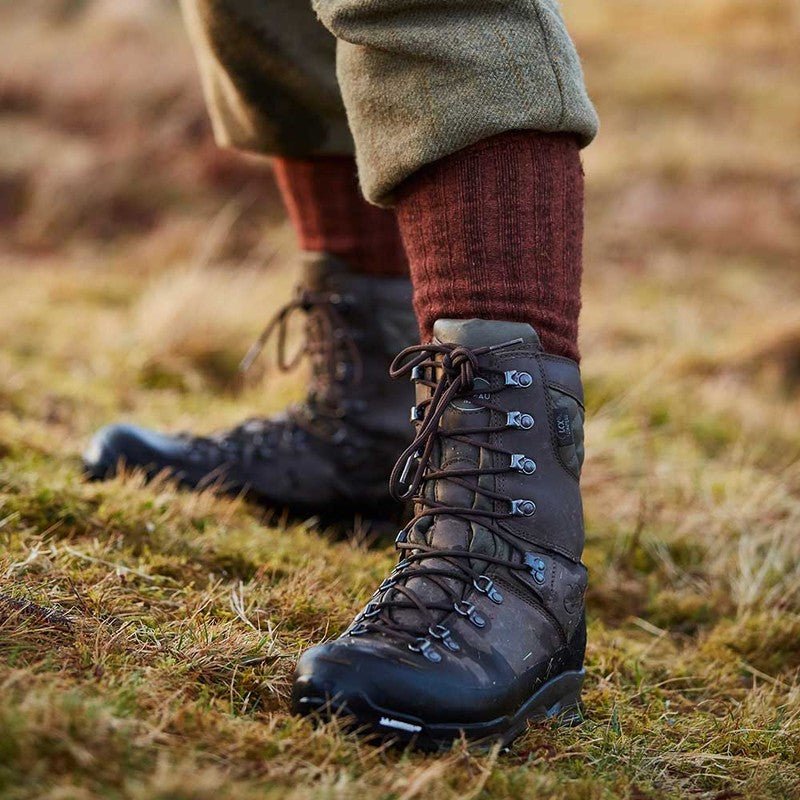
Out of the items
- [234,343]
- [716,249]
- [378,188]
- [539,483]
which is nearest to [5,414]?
[234,343]

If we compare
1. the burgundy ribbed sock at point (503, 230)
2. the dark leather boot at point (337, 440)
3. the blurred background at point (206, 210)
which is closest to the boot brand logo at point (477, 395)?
the burgundy ribbed sock at point (503, 230)

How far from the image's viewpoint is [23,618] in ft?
4.37

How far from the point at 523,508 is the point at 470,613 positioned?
0.58ft

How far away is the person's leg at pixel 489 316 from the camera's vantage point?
4.67 ft

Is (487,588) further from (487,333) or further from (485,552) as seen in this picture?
(487,333)

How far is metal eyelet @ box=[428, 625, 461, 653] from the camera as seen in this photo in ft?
4.40

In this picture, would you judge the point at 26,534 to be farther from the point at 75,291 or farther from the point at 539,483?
the point at 75,291

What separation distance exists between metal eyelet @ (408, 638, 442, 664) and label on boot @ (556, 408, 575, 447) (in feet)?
1.21

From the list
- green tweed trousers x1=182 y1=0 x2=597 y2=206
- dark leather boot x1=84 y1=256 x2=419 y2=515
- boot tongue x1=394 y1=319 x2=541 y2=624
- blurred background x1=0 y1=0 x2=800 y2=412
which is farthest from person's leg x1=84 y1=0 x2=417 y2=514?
blurred background x1=0 y1=0 x2=800 y2=412

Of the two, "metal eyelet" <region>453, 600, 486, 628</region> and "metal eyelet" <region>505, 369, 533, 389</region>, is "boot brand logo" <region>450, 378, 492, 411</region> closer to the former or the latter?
"metal eyelet" <region>505, 369, 533, 389</region>

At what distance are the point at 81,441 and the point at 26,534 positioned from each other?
92 centimetres

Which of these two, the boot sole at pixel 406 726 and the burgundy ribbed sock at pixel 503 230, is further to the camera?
the burgundy ribbed sock at pixel 503 230

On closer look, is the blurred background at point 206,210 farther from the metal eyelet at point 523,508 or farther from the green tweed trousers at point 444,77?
the metal eyelet at point 523,508

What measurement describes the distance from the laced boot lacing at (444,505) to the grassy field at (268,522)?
169 millimetres
